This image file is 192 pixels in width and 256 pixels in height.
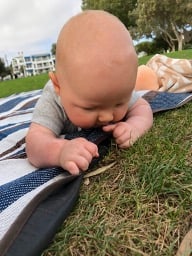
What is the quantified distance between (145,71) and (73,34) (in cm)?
144

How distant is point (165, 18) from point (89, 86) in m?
28.6

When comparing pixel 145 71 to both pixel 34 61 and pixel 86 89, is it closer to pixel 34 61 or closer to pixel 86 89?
pixel 86 89

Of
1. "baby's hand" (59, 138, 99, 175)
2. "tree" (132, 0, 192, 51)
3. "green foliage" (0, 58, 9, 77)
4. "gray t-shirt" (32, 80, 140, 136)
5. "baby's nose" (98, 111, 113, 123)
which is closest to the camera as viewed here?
"baby's hand" (59, 138, 99, 175)

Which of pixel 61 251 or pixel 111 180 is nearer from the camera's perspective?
pixel 61 251

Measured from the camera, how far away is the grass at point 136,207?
3.47 feet

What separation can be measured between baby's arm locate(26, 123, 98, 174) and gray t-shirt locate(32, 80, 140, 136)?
0.03 m

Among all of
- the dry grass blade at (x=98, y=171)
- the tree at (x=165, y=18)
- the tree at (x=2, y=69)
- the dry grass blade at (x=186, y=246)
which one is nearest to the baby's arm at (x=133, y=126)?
the dry grass blade at (x=98, y=171)

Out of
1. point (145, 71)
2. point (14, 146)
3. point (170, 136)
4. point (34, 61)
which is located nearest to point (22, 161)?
point (14, 146)

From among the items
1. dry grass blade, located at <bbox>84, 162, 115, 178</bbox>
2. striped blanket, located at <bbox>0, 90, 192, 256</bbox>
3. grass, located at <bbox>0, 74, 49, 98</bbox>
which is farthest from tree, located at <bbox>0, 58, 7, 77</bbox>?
dry grass blade, located at <bbox>84, 162, 115, 178</bbox>

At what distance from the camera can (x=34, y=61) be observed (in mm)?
97312

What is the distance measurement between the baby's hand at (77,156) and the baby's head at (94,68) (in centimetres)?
20

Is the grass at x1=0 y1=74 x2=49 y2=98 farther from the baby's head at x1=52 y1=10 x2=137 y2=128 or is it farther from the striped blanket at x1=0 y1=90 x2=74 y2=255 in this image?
the baby's head at x1=52 y1=10 x2=137 y2=128

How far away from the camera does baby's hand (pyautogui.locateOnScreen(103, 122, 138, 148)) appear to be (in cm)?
162

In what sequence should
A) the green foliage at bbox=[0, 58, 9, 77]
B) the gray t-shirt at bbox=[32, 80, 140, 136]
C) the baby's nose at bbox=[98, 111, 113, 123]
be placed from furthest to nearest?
the green foliage at bbox=[0, 58, 9, 77] → the gray t-shirt at bbox=[32, 80, 140, 136] → the baby's nose at bbox=[98, 111, 113, 123]
